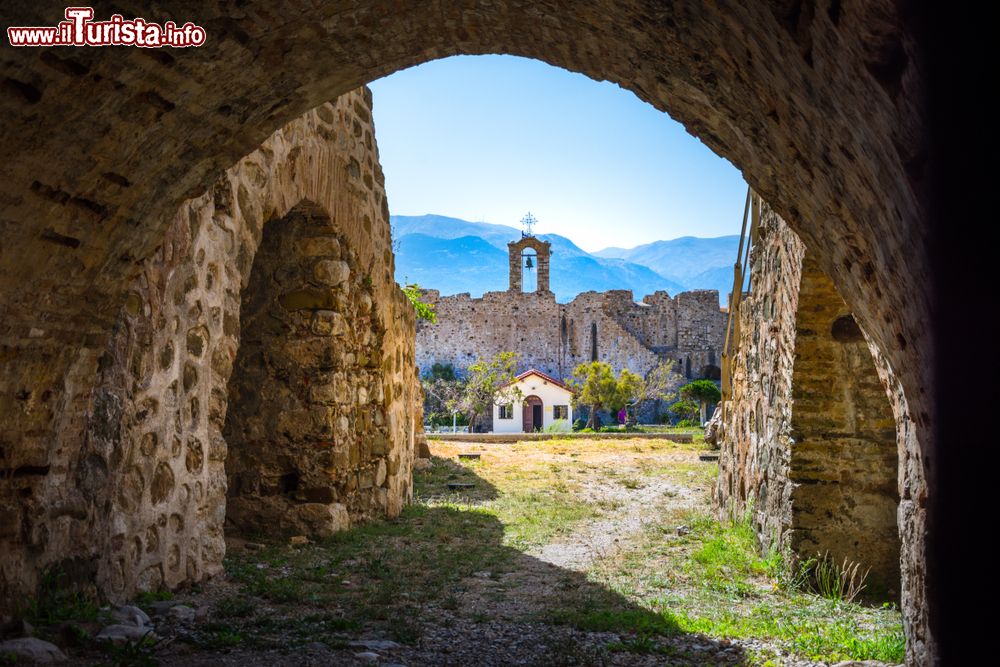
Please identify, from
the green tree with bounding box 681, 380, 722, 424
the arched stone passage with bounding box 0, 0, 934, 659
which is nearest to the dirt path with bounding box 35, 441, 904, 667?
the arched stone passage with bounding box 0, 0, 934, 659

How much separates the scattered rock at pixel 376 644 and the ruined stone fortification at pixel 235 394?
3.75ft

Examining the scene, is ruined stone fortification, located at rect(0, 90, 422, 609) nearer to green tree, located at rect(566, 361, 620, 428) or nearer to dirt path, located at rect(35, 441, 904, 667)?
dirt path, located at rect(35, 441, 904, 667)

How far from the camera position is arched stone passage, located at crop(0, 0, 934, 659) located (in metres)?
1.84

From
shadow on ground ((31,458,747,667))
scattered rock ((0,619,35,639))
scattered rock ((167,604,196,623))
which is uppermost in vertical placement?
scattered rock ((0,619,35,639))

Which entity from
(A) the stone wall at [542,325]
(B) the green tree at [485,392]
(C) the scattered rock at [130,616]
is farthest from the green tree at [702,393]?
(C) the scattered rock at [130,616]

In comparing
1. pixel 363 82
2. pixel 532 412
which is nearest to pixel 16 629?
pixel 363 82

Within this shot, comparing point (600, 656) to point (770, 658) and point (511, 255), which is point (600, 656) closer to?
point (770, 658)

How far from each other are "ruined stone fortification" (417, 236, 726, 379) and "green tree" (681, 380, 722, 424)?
25.5 ft

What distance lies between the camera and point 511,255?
36.9 meters

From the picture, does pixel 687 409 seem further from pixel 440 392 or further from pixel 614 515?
pixel 614 515

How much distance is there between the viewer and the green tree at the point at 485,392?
30.0 meters

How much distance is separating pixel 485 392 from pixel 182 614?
26843mm

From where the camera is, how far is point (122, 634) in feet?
10.5

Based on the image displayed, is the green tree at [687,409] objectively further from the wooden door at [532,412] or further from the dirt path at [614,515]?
the dirt path at [614,515]
